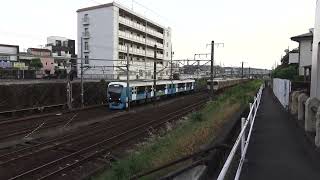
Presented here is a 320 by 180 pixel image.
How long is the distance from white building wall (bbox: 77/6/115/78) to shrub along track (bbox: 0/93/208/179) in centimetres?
3843

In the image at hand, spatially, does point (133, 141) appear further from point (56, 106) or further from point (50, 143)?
point (56, 106)

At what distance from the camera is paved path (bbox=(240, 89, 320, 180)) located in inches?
273

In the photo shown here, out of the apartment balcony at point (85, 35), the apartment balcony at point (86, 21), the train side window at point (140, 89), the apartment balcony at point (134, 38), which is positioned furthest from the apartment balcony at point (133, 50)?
the train side window at point (140, 89)

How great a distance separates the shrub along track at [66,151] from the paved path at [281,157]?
7.21m

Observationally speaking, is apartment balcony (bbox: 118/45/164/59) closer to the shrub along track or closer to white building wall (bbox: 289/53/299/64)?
white building wall (bbox: 289/53/299/64)

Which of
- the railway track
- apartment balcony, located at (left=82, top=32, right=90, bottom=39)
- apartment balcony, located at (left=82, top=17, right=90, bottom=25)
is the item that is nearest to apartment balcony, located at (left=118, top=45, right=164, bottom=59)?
apartment balcony, located at (left=82, top=32, right=90, bottom=39)

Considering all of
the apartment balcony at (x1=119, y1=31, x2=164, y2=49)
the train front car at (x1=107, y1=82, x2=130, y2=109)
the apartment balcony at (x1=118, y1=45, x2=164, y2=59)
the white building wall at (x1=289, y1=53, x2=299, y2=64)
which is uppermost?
the apartment balcony at (x1=119, y1=31, x2=164, y2=49)

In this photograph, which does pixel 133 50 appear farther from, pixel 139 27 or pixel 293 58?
pixel 293 58

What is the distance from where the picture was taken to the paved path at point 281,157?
273 inches

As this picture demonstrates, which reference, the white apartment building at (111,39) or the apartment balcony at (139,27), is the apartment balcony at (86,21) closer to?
the white apartment building at (111,39)

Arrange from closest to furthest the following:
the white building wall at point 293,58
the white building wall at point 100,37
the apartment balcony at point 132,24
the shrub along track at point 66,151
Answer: the shrub along track at point 66,151 → the white building wall at point 293,58 → the white building wall at point 100,37 → the apartment balcony at point 132,24

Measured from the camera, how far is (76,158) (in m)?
16.3

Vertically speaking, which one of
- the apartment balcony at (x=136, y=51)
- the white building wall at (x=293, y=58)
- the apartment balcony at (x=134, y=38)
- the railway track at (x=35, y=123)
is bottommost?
the railway track at (x=35, y=123)

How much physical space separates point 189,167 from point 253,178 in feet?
3.63
